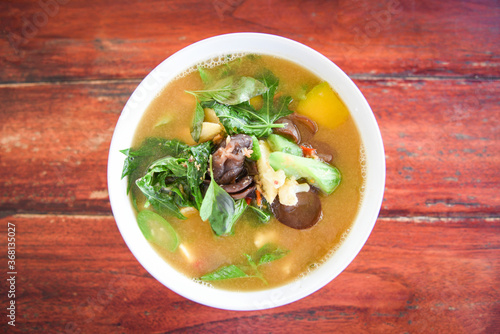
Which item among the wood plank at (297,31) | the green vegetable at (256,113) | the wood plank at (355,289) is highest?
the wood plank at (297,31)

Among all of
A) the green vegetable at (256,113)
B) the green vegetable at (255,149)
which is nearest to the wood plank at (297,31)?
the green vegetable at (256,113)

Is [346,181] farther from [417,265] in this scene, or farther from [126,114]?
[126,114]

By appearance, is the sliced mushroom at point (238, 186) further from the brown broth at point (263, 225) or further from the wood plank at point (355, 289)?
the wood plank at point (355, 289)

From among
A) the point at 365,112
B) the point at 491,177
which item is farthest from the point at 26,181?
the point at 491,177

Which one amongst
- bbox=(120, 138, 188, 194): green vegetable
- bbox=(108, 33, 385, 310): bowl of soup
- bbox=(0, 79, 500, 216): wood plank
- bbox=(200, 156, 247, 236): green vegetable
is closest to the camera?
bbox=(200, 156, 247, 236): green vegetable

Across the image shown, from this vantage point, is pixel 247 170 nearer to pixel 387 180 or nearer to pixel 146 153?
pixel 146 153

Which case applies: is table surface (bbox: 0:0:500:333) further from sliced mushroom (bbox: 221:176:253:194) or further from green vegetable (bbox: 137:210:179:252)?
sliced mushroom (bbox: 221:176:253:194)

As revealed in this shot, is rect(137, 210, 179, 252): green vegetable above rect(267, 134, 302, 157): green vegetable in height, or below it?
below

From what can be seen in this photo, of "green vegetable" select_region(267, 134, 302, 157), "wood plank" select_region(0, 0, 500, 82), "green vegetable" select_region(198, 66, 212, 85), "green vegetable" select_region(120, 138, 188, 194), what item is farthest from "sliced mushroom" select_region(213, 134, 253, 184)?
"wood plank" select_region(0, 0, 500, 82)
